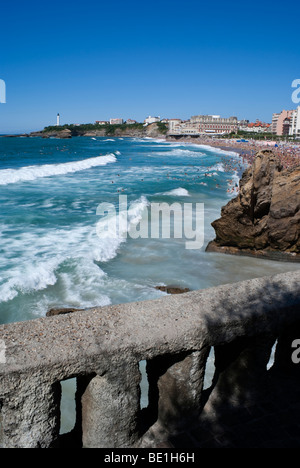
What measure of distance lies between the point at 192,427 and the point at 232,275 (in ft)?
29.4

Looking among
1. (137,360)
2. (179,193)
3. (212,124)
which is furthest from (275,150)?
(212,124)

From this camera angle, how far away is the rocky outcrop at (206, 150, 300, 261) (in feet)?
40.8

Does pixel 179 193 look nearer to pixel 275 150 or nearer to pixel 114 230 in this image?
pixel 114 230

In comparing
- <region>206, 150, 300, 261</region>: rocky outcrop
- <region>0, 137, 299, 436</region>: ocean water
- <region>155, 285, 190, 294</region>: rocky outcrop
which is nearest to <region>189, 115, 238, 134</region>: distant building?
<region>0, 137, 299, 436</region>: ocean water

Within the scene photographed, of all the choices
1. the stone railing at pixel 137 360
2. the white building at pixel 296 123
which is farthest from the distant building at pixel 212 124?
the stone railing at pixel 137 360

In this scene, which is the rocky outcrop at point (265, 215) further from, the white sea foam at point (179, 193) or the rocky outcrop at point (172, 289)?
the white sea foam at point (179, 193)

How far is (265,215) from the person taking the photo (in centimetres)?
1302

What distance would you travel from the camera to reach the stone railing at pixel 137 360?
6.23ft

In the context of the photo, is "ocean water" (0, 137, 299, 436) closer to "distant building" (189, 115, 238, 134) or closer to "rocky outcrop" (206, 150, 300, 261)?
"rocky outcrop" (206, 150, 300, 261)

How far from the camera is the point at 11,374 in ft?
5.84

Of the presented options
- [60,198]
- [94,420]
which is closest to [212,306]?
[94,420]

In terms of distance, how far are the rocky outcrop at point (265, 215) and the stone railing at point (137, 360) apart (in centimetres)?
1033

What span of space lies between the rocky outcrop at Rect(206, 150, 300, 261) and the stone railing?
10333 mm
